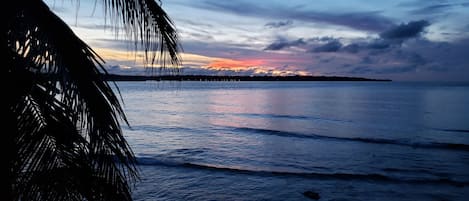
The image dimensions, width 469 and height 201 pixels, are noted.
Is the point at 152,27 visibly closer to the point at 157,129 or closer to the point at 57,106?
the point at 57,106

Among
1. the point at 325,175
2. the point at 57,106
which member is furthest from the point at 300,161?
the point at 57,106

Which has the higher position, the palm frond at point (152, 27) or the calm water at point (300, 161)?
the palm frond at point (152, 27)

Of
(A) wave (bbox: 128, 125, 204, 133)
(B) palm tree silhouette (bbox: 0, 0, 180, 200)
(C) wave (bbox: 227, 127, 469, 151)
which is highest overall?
(B) palm tree silhouette (bbox: 0, 0, 180, 200)

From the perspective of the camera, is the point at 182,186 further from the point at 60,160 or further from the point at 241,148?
the point at 60,160

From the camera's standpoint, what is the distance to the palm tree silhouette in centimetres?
225

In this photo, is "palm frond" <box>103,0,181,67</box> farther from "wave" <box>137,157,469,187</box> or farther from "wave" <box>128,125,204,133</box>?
"wave" <box>128,125,204,133</box>

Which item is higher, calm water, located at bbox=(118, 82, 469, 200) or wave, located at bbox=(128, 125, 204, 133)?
calm water, located at bbox=(118, 82, 469, 200)

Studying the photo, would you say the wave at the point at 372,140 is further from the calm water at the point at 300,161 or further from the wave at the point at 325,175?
the wave at the point at 325,175

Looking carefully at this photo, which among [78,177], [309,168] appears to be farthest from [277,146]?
[78,177]

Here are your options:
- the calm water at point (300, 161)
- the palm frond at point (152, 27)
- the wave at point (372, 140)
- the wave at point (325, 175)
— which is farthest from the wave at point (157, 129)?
the palm frond at point (152, 27)

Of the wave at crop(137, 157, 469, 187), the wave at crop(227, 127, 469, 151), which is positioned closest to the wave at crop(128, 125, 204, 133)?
the wave at crop(227, 127, 469, 151)

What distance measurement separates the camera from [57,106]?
2.58 meters

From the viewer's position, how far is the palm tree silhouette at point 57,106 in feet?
7.39

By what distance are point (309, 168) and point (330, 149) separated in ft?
16.0
